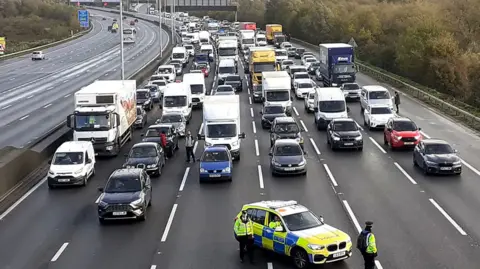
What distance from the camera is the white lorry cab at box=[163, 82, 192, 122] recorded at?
149 feet

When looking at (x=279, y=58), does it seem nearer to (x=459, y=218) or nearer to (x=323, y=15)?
(x=323, y=15)

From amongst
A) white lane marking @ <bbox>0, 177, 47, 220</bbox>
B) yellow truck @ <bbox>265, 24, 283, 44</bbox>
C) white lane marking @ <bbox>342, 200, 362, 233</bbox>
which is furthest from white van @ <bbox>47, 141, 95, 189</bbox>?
yellow truck @ <bbox>265, 24, 283, 44</bbox>

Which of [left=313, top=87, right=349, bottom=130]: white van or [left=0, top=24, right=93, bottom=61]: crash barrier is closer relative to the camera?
[left=313, top=87, right=349, bottom=130]: white van

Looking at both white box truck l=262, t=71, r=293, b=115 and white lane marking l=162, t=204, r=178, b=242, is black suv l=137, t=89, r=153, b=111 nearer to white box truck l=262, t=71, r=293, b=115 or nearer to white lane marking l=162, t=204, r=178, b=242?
white box truck l=262, t=71, r=293, b=115

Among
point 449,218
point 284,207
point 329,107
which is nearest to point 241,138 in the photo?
point 329,107

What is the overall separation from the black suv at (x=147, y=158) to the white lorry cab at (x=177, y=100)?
1244 centimetres

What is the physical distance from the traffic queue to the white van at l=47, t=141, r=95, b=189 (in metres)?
0.04

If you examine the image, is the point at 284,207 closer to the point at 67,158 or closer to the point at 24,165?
the point at 67,158

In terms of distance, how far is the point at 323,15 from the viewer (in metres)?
114

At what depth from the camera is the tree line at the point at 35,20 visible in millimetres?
163375

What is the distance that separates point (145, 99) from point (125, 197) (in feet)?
93.8

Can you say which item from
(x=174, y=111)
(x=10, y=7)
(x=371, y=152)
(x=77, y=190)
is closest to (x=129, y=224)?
(x=77, y=190)

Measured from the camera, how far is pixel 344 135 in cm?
3638

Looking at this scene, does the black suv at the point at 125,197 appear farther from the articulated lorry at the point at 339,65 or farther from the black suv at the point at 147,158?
the articulated lorry at the point at 339,65
